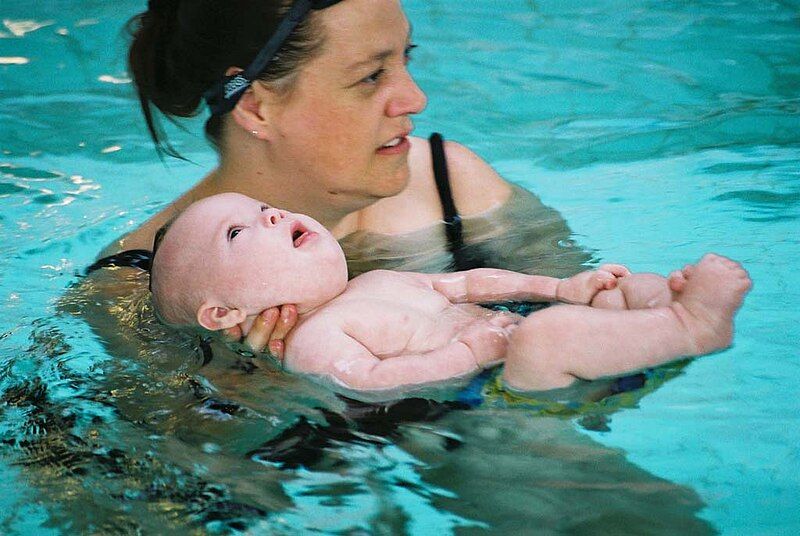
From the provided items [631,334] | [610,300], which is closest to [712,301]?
[631,334]

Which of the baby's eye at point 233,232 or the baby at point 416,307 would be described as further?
the baby's eye at point 233,232

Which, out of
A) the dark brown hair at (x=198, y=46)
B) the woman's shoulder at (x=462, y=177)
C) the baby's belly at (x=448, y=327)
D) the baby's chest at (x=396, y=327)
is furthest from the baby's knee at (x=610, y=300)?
the woman's shoulder at (x=462, y=177)

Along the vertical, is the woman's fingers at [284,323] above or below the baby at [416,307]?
below

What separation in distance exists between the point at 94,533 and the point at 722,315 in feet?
5.02

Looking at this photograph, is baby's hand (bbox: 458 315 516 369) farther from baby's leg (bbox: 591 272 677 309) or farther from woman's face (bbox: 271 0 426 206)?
woman's face (bbox: 271 0 426 206)

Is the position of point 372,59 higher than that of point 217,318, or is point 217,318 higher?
point 372,59

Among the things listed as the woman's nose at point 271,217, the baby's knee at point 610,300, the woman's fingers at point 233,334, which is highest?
the woman's nose at point 271,217

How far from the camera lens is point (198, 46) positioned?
11.2 ft

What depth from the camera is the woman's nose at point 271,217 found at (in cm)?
298

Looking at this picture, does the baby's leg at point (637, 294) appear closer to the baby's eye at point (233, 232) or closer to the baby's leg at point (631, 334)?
the baby's leg at point (631, 334)

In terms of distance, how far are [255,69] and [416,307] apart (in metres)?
1.02

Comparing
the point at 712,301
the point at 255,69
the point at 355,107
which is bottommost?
the point at 712,301

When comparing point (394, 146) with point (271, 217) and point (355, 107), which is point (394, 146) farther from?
point (271, 217)

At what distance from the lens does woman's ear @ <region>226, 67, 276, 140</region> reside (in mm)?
3492
